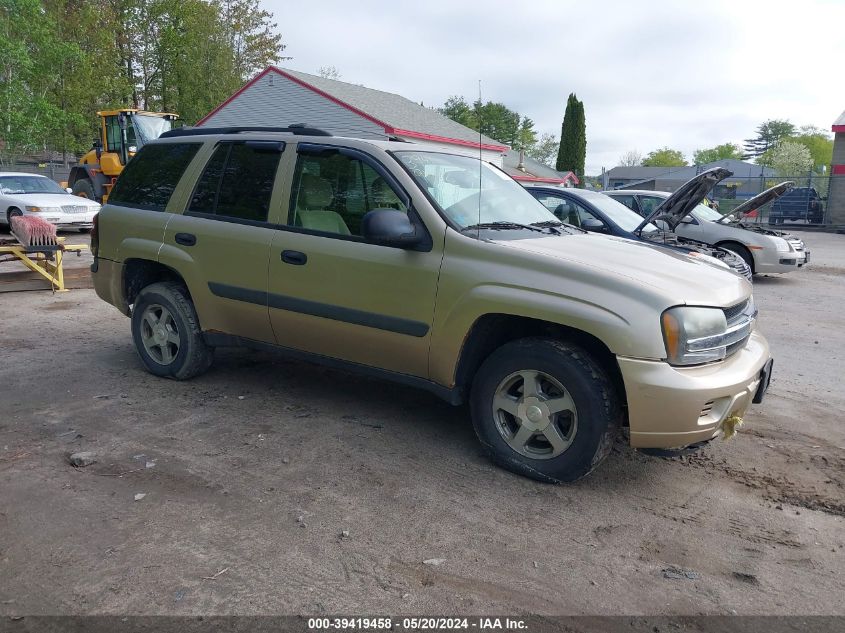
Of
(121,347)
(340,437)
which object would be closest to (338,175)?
(340,437)

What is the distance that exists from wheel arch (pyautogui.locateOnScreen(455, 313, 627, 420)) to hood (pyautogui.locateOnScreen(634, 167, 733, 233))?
354 cm

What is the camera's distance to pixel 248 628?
2.49 m

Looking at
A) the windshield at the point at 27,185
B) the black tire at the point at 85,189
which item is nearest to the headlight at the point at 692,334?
the windshield at the point at 27,185

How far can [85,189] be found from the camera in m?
21.2

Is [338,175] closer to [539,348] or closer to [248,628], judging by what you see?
[539,348]

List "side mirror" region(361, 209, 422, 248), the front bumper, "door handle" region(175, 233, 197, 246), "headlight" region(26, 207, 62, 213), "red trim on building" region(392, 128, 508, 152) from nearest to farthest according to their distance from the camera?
1. the front bumper
2. "side mirror" region(361, 209, 422, 248)
3. "door handle" region(175, 233, 197, 246)
4. "headlight" region(26, 207, 62, 213)
5. "red trim on building" region(392, 128, 508, 152)

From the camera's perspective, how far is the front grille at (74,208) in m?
15.9

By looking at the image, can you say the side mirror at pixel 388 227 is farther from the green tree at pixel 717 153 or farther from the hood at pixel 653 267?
the green tree at pixel 717 153

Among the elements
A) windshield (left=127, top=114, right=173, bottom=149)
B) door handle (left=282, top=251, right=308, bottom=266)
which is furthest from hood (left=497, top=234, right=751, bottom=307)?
windshield (left=127, top=114, right=173, bottom=149)

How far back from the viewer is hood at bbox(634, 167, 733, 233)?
706 cm

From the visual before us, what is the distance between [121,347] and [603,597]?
5.27 metres

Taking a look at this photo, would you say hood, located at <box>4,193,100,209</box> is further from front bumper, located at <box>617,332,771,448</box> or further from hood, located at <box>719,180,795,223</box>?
front bumper, located at <box>617,332,771,448</box>

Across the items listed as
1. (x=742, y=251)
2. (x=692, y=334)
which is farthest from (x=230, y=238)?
(x=742, y=251)

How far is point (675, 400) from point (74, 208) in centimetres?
1616
